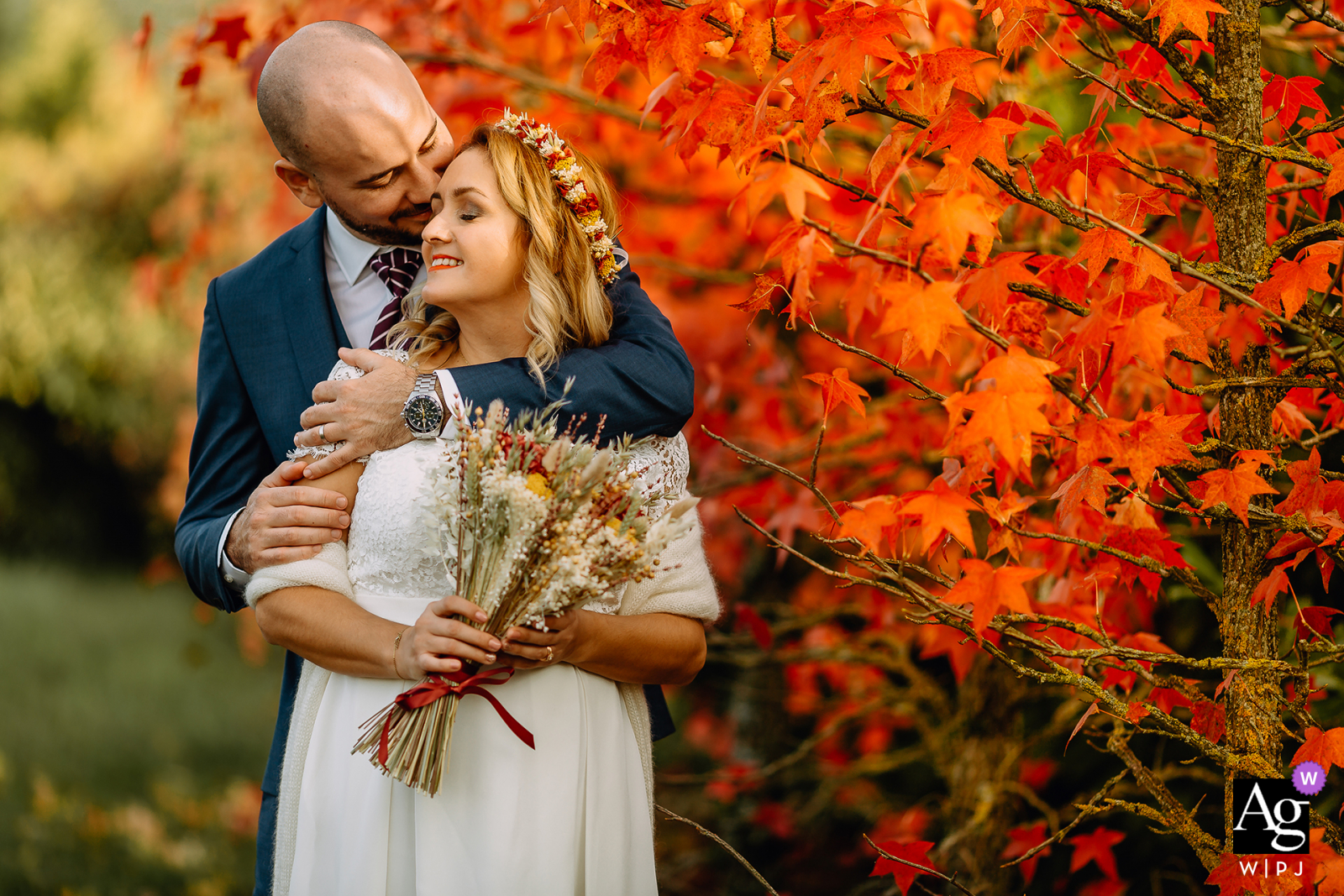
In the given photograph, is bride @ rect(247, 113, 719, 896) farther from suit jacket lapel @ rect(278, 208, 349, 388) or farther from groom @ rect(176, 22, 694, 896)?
suit jacket lapel @ rect(278, 208, 349, 388)

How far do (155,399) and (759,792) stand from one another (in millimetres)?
10026

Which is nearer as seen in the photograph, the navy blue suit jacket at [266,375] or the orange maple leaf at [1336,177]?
the orange maple leaf at [1336,177]

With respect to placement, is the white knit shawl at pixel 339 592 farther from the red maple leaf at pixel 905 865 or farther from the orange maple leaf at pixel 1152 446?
the orange maple leaf at pixel 1152 446

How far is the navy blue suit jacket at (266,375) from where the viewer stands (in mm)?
2158

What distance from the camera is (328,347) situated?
2.22 m

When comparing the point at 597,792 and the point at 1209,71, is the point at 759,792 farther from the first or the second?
the point at 1209,71

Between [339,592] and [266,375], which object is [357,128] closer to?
[266,375]

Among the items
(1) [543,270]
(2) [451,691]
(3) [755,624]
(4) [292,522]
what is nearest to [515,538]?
(2) [451,691]

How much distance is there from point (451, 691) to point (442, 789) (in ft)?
0.89

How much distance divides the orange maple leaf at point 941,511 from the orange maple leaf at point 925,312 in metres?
0.28

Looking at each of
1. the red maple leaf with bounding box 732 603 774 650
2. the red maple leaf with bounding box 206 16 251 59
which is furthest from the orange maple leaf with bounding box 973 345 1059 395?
the red maple leaf with bounding box 206 16 251 59

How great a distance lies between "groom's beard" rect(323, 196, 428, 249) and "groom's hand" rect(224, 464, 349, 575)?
590 millimetres

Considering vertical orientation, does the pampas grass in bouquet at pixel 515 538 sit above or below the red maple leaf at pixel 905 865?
above

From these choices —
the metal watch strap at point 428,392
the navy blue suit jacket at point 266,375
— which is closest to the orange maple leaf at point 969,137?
the navy blue suit jacket at point 266,375
